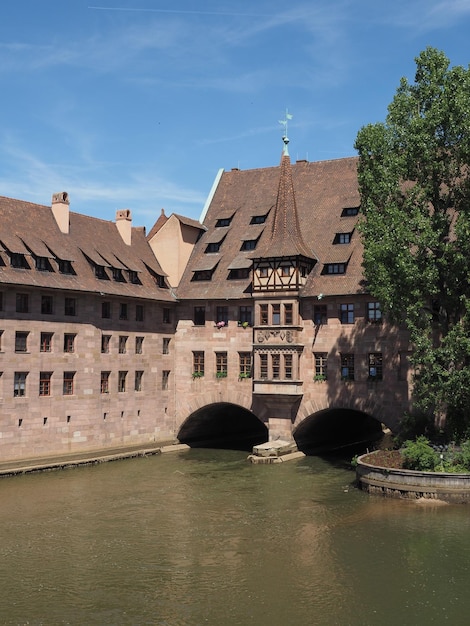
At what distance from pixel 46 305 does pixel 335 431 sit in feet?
79.5

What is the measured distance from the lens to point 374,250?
40.1 m

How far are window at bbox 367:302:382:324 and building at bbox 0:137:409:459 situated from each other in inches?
3.2

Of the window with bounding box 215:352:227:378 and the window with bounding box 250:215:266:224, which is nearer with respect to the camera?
the window with bounding box 215:352:227:378

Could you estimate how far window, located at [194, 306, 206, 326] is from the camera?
Answer: 54.7 m

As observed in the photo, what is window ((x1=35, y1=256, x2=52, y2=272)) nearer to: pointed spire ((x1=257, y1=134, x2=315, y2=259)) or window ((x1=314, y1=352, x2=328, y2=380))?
pointed spire ((x1=257, y1=134, x2=315, y2=259))

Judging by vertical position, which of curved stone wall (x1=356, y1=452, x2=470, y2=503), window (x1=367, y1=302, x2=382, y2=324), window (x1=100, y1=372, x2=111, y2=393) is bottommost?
curved stone wall (x1=356, y1=452, x2=470, y2=503)

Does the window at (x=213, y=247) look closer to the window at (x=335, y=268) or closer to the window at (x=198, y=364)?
the window at (x=198, y=364)

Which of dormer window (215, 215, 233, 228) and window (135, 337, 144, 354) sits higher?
dormer window (215, 215, 233, 228)

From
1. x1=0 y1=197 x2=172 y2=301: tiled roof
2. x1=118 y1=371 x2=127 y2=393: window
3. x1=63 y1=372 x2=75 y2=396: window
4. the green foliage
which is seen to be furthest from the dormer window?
the green foliage

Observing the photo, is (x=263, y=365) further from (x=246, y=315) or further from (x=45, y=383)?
(x=45, y=383)

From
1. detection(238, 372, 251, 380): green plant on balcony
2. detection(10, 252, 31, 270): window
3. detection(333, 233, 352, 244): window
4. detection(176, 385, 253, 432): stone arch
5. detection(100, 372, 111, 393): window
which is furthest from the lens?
detection(176, 385, 253, 432): stone arch

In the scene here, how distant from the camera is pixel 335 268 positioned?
49500 millimetres

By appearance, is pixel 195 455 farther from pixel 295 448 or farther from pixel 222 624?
pixel 222 624

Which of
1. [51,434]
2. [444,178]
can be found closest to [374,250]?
[444,178]
